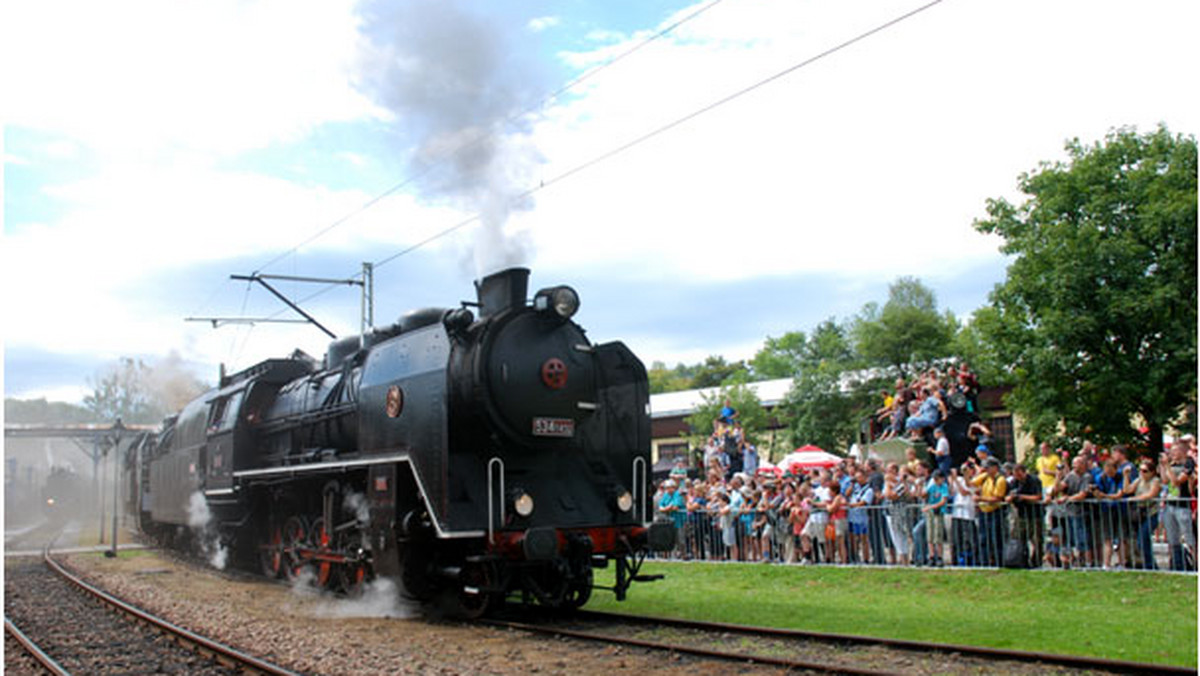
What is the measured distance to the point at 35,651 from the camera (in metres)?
9.70

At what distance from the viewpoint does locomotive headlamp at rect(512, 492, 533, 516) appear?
990cm

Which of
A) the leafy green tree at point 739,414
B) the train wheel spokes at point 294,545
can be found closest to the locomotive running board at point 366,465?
the train wheel spokes at point 294,545

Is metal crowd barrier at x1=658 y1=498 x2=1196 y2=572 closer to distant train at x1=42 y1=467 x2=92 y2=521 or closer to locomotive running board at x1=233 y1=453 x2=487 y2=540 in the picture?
locomotive running board at x1=233 y1=453 x2=487 y2=540

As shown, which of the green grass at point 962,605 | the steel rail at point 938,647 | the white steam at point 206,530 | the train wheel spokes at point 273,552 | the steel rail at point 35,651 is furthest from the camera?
the white steam at point 206,530

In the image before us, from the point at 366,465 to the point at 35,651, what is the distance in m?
3.70

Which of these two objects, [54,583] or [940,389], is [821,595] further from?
[54,583]

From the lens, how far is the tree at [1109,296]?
25969mm

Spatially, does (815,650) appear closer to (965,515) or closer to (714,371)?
(965,515)

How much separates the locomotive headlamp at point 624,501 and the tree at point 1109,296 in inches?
794

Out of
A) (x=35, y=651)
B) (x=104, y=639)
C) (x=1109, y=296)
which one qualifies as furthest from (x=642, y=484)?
(x=1109, y=296)

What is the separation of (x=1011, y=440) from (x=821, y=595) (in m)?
28.6

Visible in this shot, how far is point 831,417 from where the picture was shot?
45.0 metres

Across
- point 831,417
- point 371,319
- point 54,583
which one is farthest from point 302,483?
point 831,417

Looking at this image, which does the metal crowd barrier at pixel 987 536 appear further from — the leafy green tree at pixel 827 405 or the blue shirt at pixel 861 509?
the leafy green tree at pixel 827 405
